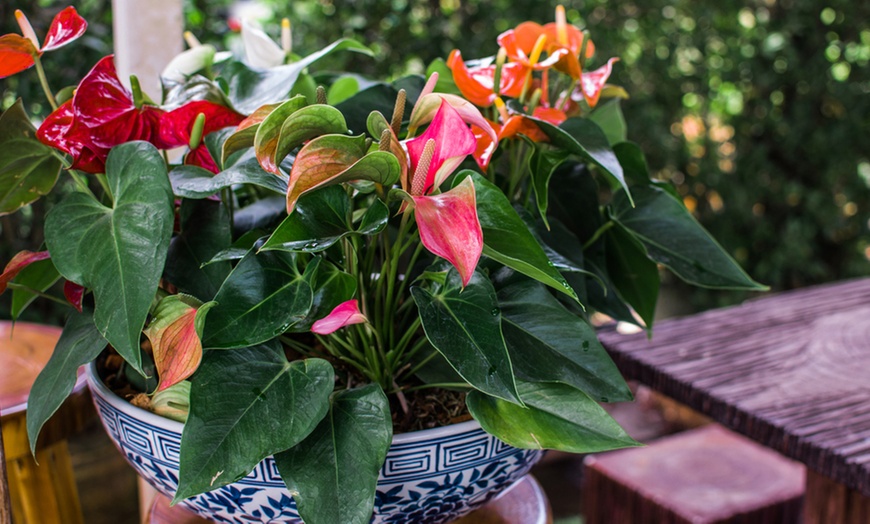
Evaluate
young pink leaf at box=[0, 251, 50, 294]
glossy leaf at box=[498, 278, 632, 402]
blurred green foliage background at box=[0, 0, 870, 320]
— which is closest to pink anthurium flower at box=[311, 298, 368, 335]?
glossy leaf at box=[498, 278, 632, 402]

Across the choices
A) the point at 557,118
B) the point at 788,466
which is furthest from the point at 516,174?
the point at 788,466

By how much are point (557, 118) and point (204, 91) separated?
0.26 metres

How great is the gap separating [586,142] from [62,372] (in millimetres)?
377

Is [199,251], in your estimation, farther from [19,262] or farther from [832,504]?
[832,504]

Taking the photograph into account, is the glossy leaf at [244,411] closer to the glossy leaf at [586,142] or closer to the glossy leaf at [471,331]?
the glossy leaf at [471,331]

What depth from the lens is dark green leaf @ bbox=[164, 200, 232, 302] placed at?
21.0 inches

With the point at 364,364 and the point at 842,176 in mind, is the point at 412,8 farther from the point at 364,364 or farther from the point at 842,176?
the point at 364,364

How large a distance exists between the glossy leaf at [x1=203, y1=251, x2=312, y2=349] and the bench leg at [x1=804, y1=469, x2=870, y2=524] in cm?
63

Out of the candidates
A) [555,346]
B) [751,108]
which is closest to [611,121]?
[555,346]

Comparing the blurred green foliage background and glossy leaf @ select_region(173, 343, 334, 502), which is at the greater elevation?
glossy leaf @ select_region(173, 343, 334, 502)

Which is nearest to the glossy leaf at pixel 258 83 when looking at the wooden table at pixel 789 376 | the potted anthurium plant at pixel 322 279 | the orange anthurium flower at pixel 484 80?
the potted anthurium plant at pixel 322 279

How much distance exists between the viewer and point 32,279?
2.04 ft

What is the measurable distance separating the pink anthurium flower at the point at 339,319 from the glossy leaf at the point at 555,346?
112mm

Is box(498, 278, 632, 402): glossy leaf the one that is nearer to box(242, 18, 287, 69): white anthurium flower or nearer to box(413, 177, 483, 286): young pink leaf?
box(413, 177, 483, 286): young pink leaf
